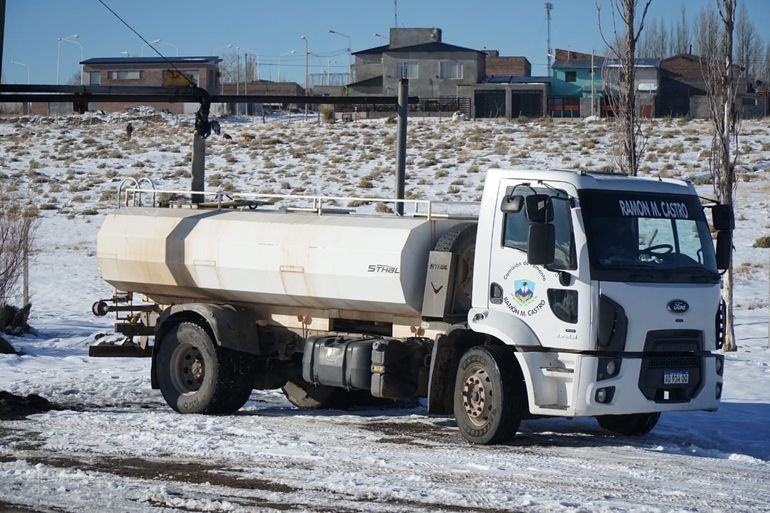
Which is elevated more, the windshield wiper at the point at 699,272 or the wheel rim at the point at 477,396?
the windshield wiper at the point at 699,272

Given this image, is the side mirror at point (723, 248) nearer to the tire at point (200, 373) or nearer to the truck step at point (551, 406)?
the truck step at point (551, 406)

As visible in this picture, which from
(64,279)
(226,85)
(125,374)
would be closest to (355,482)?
(125,374)

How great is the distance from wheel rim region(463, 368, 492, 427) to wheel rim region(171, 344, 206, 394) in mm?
4140

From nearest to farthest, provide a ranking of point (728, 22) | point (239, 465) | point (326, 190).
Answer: point (239, 465), point (728, 22), point (326, 190)

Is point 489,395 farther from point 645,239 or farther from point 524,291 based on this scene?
point 645,239

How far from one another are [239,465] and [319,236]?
364 centimetres

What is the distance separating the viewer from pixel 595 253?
11.4 meters

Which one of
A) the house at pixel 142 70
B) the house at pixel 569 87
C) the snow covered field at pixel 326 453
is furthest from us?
the house at pixel 142 70

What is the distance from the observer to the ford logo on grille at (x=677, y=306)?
1152 centimetres

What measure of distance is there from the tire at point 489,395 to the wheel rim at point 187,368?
13.3 feet

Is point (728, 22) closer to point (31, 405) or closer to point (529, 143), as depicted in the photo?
point (31, 405)

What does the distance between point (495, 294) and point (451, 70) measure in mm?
71026

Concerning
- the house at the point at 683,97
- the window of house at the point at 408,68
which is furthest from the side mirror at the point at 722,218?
the window of house at the point at 408,68

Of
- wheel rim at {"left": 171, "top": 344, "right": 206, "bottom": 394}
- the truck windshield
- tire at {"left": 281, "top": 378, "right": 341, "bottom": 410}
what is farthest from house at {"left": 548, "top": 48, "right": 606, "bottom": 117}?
the truck windshield
